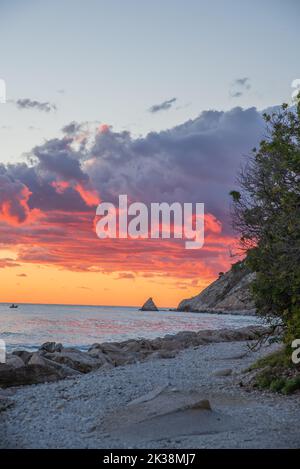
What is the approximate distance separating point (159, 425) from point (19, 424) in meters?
3.61

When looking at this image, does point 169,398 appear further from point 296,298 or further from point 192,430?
point 296,298

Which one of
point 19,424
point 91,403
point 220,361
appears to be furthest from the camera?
point 220,361

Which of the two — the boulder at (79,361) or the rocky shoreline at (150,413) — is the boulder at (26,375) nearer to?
the rocky shoreline at (150,413)

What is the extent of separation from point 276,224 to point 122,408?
5944 millimetres

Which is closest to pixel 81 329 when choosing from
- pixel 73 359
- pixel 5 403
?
pixel 73 359

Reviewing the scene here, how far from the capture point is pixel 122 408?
13.0m

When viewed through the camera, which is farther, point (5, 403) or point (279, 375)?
point (5, 403)

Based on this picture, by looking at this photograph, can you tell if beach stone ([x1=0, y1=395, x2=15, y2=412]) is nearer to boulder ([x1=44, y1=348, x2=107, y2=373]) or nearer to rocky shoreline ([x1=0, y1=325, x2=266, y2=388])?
rocky shoreline ([x1=0, y1=325, x2=266, y2=388])

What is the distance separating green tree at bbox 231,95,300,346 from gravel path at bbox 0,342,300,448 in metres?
2.39

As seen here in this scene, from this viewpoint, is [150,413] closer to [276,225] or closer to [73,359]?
[276,225]

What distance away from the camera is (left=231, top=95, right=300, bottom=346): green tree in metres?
13.7

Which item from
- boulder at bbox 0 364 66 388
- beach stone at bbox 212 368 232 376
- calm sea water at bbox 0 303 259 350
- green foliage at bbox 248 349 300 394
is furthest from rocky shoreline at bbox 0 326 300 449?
calm sea water at bbox 0 303 259 350

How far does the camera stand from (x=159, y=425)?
36.5ft
